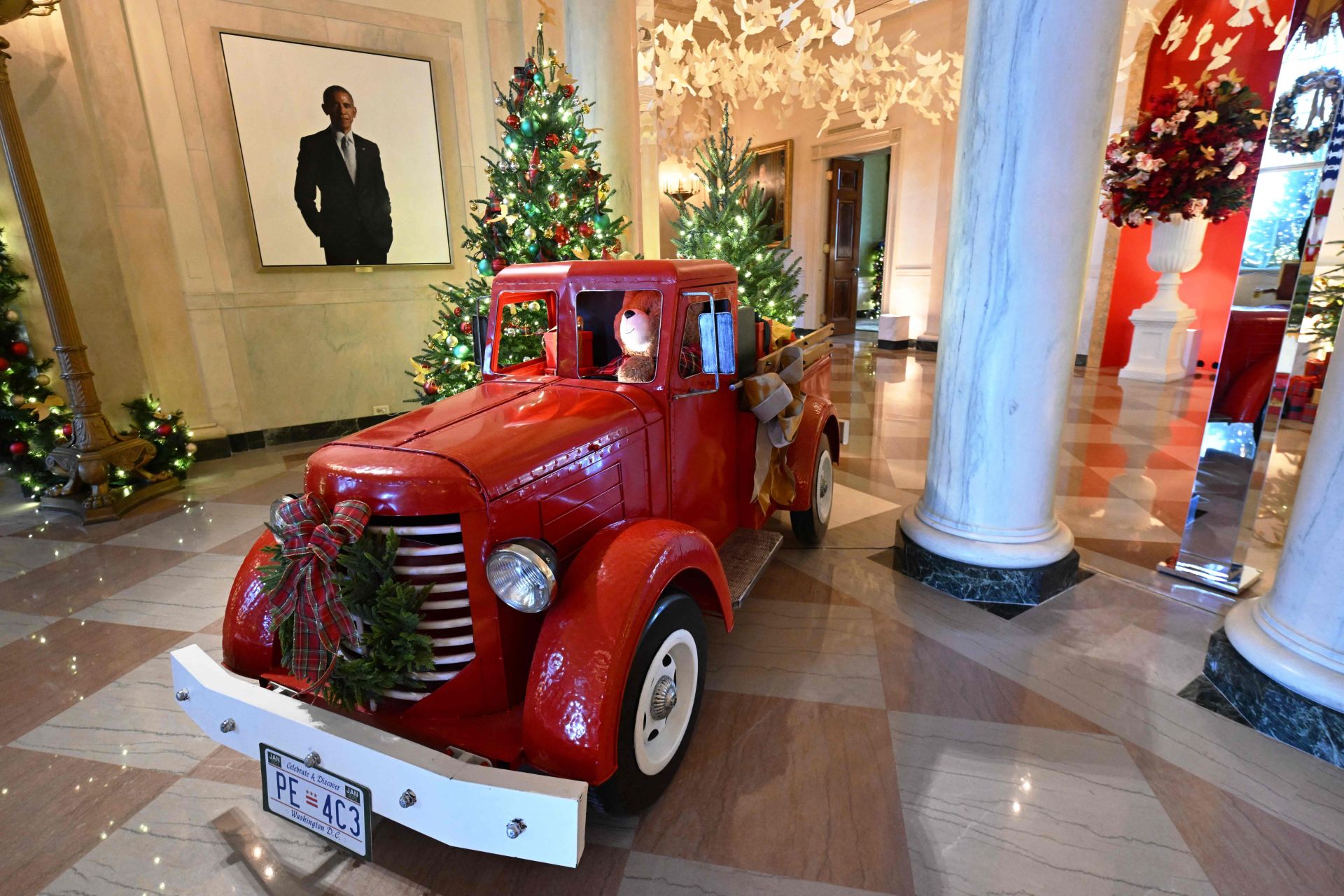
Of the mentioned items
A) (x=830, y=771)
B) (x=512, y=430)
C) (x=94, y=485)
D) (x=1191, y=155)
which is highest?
(x=1191, y=155)

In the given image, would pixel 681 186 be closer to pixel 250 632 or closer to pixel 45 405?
pixel 45 405

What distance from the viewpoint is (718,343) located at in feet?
7.65

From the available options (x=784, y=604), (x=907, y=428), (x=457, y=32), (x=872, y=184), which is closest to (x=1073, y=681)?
(x=784, y=604)

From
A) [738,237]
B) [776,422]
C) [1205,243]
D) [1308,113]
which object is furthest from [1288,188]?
[1205,243]

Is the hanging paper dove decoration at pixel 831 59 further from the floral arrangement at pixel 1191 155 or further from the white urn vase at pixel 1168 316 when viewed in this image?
the white urn vase at pixel 1168 316

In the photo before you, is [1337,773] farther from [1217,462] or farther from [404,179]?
[404,179]

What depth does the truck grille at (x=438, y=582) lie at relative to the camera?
1579 millimetres

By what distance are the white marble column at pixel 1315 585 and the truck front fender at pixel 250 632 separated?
3163 millimetres

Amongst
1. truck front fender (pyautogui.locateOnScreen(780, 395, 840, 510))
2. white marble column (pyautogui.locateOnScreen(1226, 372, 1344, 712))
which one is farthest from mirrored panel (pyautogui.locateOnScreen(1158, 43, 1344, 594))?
truck front fender (pyautogui.locateOnScreen(780, 395, 840, 510))

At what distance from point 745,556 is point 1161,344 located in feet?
24.3

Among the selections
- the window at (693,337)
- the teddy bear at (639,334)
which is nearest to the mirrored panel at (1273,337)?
the window at (693,337)

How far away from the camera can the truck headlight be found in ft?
5.10

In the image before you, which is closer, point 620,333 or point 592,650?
point 592,650

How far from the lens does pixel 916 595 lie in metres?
3.04
